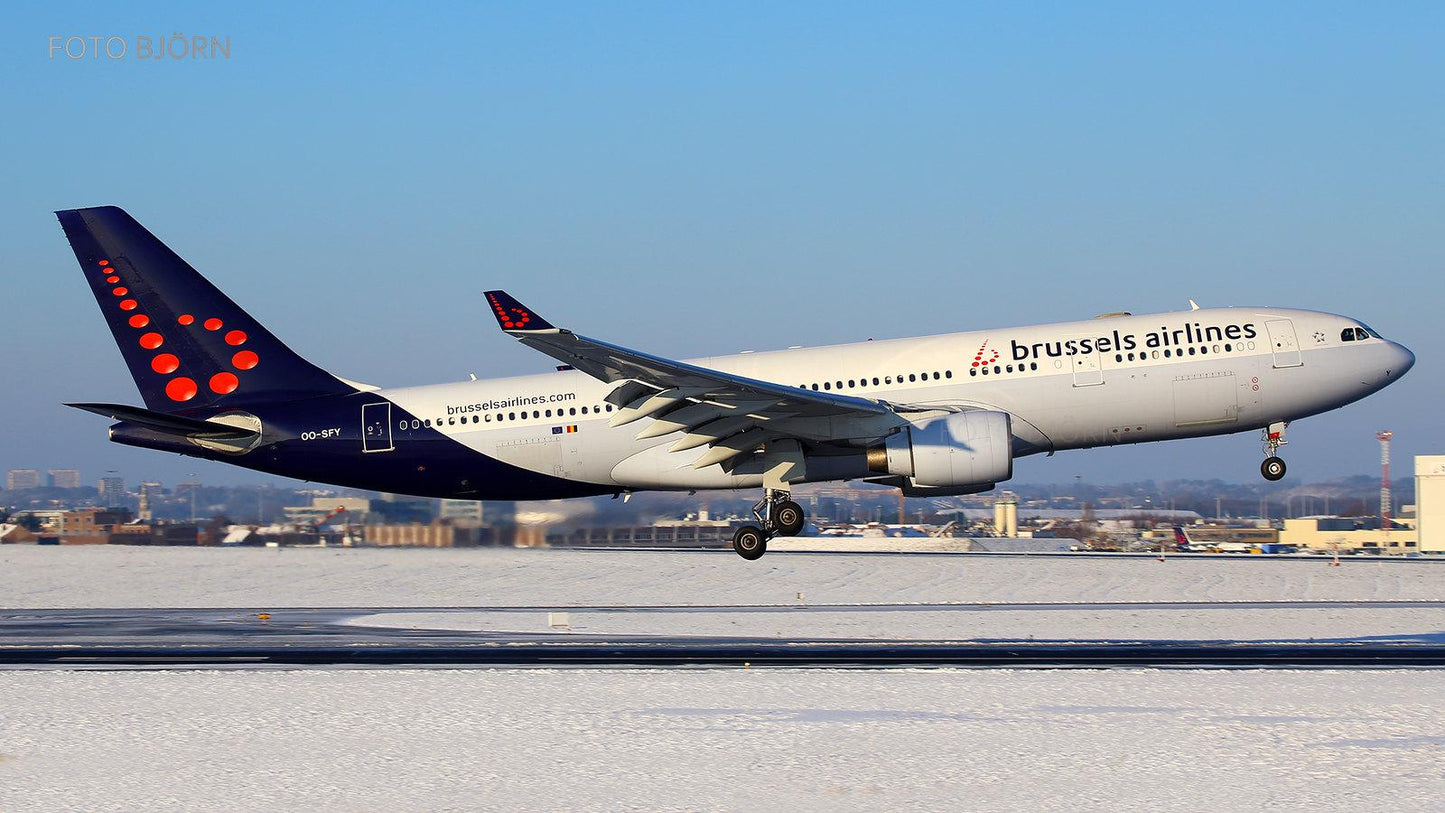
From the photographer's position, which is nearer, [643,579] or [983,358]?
[983,358]

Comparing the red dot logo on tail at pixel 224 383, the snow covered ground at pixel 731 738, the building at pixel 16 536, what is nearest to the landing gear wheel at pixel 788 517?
the snow covered ground at pixel 731 738

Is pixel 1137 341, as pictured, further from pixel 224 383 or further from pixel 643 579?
pixel 224 383

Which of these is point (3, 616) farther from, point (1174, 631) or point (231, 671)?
point (1174, 631)

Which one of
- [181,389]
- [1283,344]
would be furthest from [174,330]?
[1283,344]

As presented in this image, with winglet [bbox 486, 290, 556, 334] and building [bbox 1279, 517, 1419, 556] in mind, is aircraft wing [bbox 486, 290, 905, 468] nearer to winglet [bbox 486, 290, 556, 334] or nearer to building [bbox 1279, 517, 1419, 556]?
winglet [bbox 486, 290, 556, 334]

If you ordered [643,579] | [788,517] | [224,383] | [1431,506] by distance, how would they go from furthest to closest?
[1431,506], [643,579], [224,383], [788,517]

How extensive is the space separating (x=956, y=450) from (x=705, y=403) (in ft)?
15.6

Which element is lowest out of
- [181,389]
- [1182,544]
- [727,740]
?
[1182,544]

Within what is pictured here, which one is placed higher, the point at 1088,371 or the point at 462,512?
the point at 1088,371

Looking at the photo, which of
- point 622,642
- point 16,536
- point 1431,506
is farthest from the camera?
point 1431,506

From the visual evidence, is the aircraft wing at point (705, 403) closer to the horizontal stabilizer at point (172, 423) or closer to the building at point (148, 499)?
the horizontal stabilizer at point (172, 423)

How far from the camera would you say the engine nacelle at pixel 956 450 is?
86.0ft

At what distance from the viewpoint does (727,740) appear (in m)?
12.7

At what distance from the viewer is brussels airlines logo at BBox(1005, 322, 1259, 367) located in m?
27.5
